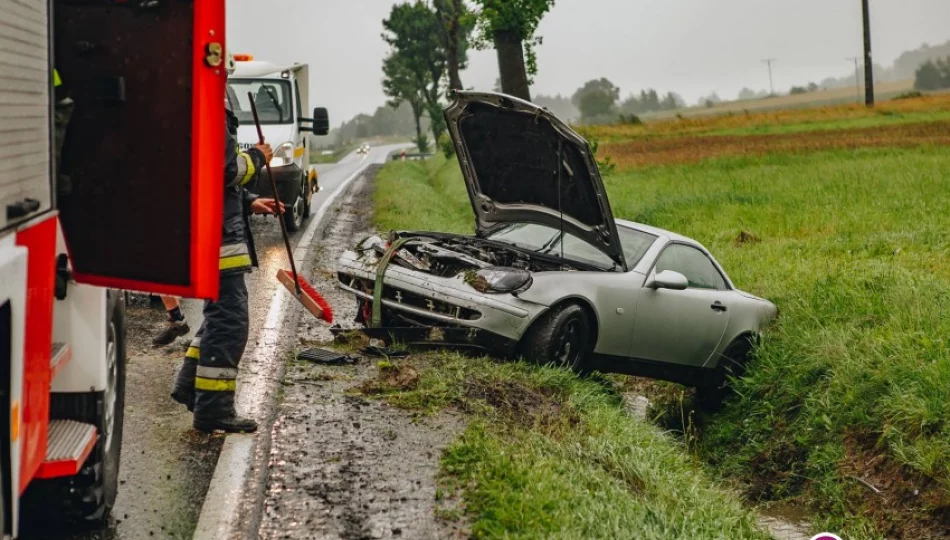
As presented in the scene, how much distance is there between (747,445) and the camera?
8.88 metres

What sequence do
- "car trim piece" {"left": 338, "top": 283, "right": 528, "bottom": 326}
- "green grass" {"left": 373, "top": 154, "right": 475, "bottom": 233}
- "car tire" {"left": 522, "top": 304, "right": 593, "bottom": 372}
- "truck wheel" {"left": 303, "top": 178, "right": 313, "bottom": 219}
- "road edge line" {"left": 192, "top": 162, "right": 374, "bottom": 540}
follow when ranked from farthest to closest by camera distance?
"truck wheel" {"left": 303, "top": 178, "right": 313, "bottom": 219}, "green grass" {"left": 373, "top": 154, "right": 475, "bottom": 233}, "car tire" {"left": 522, "top": 304, "right": 593, "bottom": 372}, "car trim piece" {"left": 338, "top": 283, "right": 528, "bottom": 326}, "road edge line" {"left": 192, "top": 162, "right": 374, "bottom": 540}

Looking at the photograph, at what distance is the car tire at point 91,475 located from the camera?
14.2ft

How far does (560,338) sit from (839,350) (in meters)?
2.23

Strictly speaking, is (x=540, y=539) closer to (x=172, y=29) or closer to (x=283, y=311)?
(x=172, y=29)

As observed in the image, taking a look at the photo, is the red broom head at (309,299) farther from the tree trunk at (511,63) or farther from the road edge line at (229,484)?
the tree trunk at (511,63)

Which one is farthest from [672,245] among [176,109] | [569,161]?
[176,109]

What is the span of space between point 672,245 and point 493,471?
416cm

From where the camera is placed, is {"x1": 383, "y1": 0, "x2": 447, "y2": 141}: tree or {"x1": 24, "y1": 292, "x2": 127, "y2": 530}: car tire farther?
{"x1": 383, "y1": 0, "x2": 447, "y2": 141}: tree

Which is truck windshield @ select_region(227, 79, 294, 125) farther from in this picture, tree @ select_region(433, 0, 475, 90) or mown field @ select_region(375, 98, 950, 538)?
tree @ select_region(433, 0, 475, 90)

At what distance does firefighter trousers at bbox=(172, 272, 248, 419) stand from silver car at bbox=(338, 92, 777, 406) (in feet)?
6.49

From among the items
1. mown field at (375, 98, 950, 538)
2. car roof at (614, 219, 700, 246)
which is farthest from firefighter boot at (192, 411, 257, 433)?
car roof at (614, 219, 700, 246)

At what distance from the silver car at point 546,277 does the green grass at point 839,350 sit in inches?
25.1

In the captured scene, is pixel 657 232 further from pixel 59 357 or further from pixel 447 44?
pixel 447 44

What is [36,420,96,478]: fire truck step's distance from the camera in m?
3.95
